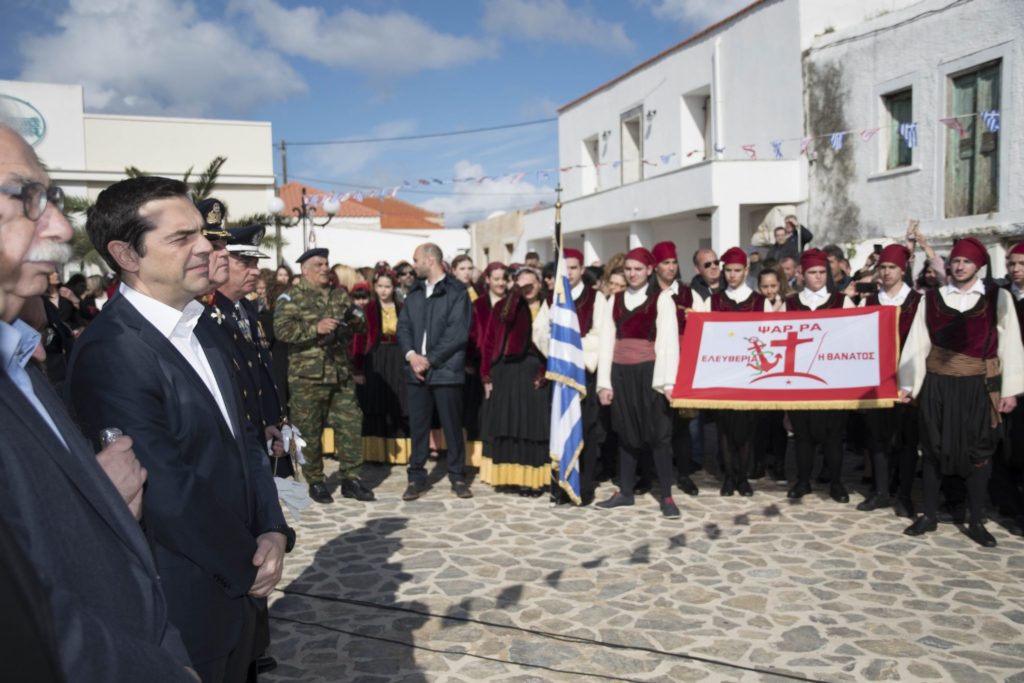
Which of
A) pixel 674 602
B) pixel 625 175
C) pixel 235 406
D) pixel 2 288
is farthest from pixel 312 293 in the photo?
pixel 625 175

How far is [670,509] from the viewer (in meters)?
6.47

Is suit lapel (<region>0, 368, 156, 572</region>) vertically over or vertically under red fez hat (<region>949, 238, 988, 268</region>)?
under

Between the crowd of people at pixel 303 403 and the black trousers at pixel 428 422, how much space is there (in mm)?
21

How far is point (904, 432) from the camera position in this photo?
20.9ft

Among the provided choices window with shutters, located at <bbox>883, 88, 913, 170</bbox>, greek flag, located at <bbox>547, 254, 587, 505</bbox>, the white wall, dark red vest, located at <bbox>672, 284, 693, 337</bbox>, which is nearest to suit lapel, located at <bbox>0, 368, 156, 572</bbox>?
greek flag, located at <bbox>547, 254, 587, 505</bbox>

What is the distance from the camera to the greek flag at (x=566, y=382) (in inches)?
264

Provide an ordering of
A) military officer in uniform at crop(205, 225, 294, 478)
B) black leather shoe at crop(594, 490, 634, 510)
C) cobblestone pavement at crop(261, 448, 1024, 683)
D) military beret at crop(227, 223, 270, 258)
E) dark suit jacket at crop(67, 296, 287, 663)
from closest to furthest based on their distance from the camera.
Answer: dark suit jacket at crop(67, 296, 287, 663), cobblestone pavement at crop(261, 448, 1024, 683), military officer in uniform at crop(205, 225, 294, 478), military beret at crop(227, 223, 270, 258), black leather shoe at crop(594, 490, 634, 510)

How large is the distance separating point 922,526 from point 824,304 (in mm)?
2057

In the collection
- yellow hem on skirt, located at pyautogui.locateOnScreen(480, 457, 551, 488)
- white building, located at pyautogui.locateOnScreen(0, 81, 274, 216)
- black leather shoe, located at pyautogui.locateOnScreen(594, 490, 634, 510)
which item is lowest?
black leather shoe, located at pyautogui.locateOnScreen(594, 490, 634, 510)

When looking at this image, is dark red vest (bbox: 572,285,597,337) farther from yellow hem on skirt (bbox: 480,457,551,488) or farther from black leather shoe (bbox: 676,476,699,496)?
black leather shoe (bbox: 676,476,699,496)

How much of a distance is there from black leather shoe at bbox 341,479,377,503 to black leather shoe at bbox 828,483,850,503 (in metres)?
3.99

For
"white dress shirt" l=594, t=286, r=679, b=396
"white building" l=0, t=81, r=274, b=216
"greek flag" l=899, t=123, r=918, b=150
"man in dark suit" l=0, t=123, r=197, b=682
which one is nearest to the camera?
"man in dark suit" l=0, t=123, r=197, b=682

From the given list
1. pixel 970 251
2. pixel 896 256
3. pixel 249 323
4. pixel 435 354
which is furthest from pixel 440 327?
pixel 970 251

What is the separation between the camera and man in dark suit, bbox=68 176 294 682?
206 centimetres
